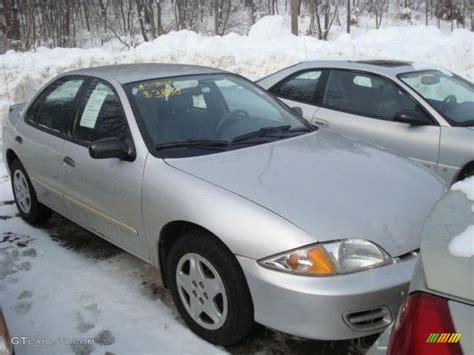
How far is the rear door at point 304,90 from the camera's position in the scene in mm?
5602

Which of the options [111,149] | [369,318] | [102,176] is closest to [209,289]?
[369,318]

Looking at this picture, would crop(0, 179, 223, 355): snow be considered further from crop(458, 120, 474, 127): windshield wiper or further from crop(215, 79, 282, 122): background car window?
crop(458, 120, 474, 127): windshield wiper

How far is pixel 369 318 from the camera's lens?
248cm

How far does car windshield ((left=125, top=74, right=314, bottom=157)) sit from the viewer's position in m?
3.30

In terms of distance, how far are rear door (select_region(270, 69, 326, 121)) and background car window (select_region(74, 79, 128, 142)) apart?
2.43 meters

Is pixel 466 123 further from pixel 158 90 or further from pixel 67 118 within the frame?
pixel 67 118

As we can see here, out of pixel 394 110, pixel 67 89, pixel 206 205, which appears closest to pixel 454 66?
pixel 394 110

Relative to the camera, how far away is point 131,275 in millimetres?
3727

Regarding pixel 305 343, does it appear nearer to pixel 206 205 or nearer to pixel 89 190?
pixel 206 205

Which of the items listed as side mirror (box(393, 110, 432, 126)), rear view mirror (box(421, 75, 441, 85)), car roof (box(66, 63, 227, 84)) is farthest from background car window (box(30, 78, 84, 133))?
rear view mirror (box(421, 75, 441, 85))

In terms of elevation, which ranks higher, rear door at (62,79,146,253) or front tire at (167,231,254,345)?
rear door at (62,79,146,253)

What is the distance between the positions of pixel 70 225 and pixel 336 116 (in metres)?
2.81

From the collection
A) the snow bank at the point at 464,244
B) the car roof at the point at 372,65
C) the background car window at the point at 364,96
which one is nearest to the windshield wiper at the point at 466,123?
the background car window at the point at 364,96

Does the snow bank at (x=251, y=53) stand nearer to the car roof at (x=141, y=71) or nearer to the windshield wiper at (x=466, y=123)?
the windshield wiper at (x=466, y=123)
